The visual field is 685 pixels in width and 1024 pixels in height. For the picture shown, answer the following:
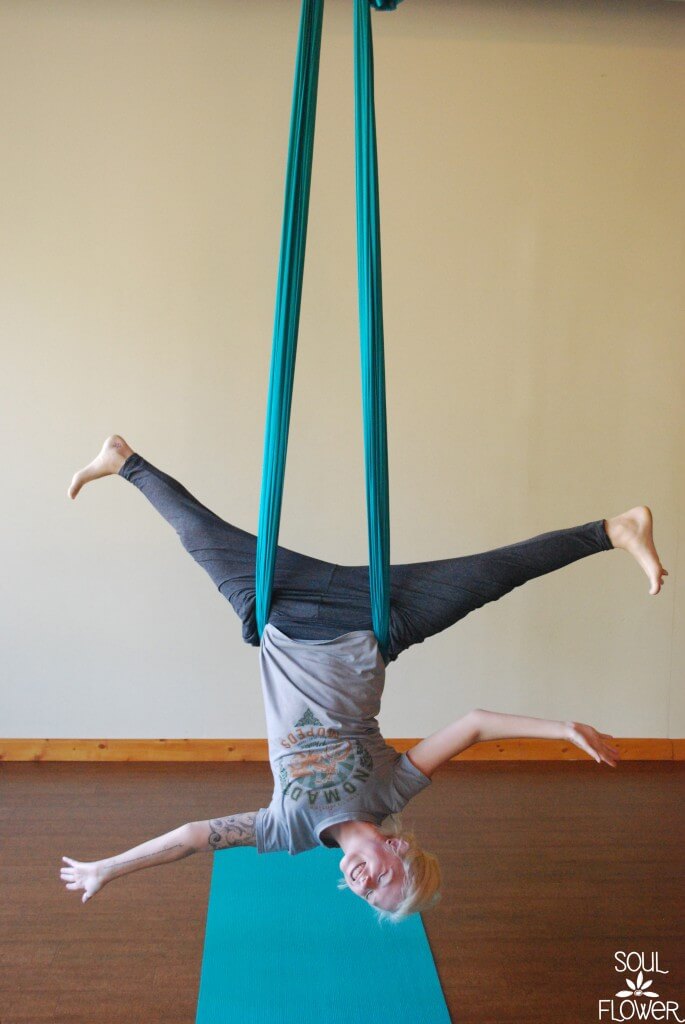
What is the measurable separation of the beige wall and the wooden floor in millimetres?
414

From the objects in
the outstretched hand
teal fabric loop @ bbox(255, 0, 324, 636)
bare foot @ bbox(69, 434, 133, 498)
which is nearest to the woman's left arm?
the outstretched hand

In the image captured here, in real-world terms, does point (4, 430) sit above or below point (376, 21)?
below

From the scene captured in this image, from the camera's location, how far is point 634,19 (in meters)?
4.19

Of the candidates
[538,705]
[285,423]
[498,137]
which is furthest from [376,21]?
[538,705]

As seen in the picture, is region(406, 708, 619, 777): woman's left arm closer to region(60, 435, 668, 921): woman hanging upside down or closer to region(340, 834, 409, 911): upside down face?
region(60, 435, 668, 921): woman hanging upside down

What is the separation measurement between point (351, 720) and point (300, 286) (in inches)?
42.1

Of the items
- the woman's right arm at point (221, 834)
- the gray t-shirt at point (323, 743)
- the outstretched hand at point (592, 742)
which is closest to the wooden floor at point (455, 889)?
the woman's right arm at point (221, 834)

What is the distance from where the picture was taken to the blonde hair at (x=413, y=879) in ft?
7.46

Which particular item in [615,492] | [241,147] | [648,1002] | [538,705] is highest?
[241,147]

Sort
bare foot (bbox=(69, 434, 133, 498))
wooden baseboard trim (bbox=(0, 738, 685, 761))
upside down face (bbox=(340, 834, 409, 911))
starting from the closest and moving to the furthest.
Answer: upside down face (bbox=(340, 834, 409, 911)) < bare foot (bbox=(69, 434, 133, 498)) < wooden baseboard trim (bbox=(0, 738, 685, 761))

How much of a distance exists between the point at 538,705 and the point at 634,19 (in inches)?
123

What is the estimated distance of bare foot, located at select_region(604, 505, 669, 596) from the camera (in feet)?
7.75

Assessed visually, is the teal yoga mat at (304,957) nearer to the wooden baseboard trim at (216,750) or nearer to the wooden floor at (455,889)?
the wooden floor at (455,889)

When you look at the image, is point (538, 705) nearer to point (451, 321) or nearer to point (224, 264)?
point (451, 321)
